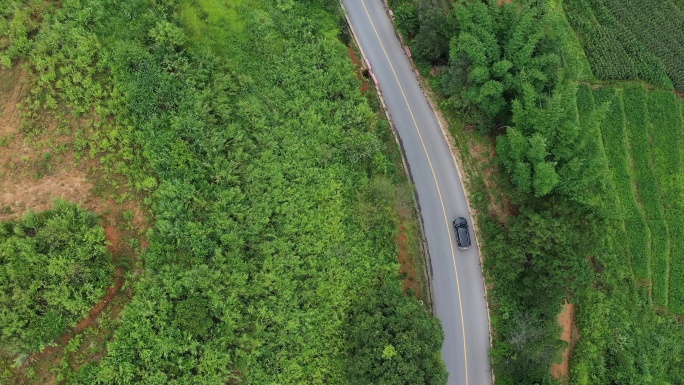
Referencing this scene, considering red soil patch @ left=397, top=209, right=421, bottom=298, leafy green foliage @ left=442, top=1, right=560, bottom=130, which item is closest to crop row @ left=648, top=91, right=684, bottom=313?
leafy green foliage @ left=442, top=1, right=560, bottom=130

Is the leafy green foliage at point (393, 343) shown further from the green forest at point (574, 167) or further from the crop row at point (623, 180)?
the crop row at point (623, 180)

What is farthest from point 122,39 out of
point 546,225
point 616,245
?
point 616,245

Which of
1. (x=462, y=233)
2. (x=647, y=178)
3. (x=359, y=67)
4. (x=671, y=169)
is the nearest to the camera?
(x=462, y=233)

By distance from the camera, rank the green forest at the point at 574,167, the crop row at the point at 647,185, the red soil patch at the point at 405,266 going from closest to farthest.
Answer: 1. the green forest at the point at 574,167
2. the red soil patch at the point at 405,266
3. the crop row at the point at 647,185

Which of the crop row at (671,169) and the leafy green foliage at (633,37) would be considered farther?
the leafy green foliage at (633,37)

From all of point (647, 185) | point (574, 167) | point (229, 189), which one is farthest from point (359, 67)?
point (647, 185)

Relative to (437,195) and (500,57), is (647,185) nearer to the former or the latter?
(500,57)

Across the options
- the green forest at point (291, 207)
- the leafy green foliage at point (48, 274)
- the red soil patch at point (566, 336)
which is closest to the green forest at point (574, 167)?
the green forest at point (291, 207)
